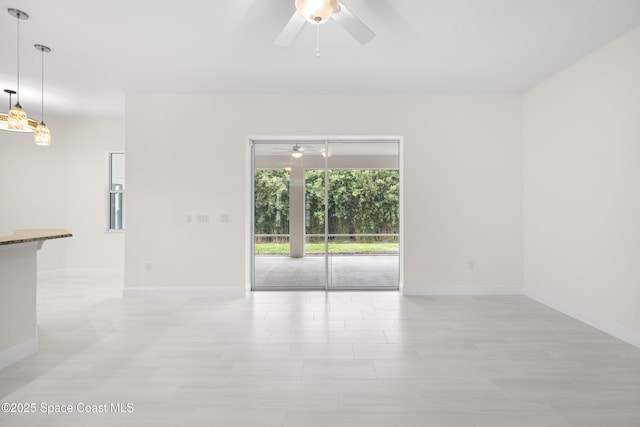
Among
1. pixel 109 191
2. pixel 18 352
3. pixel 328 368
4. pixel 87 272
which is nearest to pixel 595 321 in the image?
pixel 328 368

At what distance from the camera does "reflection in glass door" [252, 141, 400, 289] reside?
5.59 meters

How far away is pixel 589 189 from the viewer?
3.81 m

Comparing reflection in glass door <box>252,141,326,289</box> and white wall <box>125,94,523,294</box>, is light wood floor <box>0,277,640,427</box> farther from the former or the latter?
reflection in glass door <box>252,141,326,289</box>

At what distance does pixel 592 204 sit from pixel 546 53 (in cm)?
169

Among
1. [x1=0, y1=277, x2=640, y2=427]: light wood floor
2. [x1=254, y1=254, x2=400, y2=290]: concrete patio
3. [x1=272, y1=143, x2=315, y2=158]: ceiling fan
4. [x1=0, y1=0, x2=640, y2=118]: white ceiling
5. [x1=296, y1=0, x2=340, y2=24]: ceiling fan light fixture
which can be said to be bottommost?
[x1=0, y1=277, x2=640, y2=427]: light wood floor

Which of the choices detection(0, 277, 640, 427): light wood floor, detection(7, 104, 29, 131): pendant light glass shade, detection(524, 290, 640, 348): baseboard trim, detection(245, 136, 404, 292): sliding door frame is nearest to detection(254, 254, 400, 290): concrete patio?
detection(245, 136, 404, 292): sliding door frame

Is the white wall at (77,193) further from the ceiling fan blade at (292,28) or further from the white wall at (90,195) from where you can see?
the ceiling fan blade at (292,28)

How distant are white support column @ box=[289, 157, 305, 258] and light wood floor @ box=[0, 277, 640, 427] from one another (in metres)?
1.41

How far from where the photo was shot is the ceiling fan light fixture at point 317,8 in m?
2.30

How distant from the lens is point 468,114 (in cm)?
516

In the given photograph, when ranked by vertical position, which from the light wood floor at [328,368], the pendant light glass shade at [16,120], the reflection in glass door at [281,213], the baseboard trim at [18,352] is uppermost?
the pendant light glass shade at [16,120]

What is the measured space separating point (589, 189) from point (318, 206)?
344 cm

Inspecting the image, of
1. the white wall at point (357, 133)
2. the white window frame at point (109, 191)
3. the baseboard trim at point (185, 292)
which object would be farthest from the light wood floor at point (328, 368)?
the white window frame at point (109, 191)

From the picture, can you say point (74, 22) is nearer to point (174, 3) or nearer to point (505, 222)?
point (174, 3)
